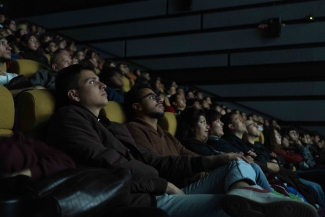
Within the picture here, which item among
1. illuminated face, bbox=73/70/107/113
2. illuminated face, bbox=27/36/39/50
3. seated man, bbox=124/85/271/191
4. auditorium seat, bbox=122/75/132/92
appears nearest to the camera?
illuminated face, bbox=73/70/107/113

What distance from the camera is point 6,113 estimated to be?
1.58 m

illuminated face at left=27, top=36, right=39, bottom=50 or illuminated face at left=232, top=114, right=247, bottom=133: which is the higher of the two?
illuminated face at left=27, top=36, right=39, bottom=50

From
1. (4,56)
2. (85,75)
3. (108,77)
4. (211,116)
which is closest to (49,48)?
(108,77)

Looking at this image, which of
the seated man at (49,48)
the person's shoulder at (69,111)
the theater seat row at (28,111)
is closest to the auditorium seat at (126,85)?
the seated man at (49,48)

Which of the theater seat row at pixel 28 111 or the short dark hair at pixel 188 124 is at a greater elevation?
the theater seat row at pixel 28 111

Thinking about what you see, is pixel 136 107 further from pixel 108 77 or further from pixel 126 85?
pixel 126 85

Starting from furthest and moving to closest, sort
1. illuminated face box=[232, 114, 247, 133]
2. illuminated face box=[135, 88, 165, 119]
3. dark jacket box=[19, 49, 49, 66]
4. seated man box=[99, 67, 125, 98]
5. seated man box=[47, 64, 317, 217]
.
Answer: dark jacket box=[19, 49, 49, 66], seated man box=[99, 67, 125, 98], illuminated face box=[232, 114, 247, 133], illuminated face box=[135, 88, 165, 119], seated man box=[47, 64, 317, 217]

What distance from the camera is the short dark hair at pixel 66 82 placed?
5.62ft

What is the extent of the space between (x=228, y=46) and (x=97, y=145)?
5.01 metres

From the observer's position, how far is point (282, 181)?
2.38m

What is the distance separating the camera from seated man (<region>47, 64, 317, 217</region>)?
4.12ft

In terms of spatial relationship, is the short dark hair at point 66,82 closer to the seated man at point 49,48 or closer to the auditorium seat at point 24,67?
the auditorium seat at point 24,67

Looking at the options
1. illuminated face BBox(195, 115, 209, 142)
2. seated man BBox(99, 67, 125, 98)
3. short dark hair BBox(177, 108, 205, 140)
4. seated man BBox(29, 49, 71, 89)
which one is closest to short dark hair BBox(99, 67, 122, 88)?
seated man BBox(99, 67, 125, 98)

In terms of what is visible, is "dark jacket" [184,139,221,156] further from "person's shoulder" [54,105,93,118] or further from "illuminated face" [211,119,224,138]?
"person's shoulder" [54,105,93,118]
